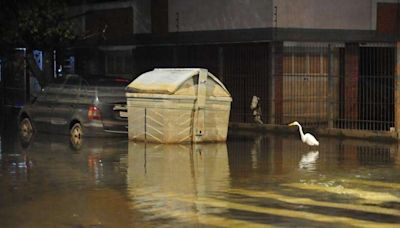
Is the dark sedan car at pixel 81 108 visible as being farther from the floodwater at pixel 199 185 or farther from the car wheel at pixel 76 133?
the floodwater at pixel 199 185

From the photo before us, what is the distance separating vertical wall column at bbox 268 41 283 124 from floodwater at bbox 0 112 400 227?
4512 millimetres

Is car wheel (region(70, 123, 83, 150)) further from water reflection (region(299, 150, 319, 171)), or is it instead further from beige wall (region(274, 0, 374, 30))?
beige wall (region(274, 0, 374, 30))

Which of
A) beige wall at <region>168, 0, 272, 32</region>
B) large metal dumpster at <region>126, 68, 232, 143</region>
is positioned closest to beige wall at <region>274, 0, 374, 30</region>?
beige wall at <region>168, 0, 272, 32</region>

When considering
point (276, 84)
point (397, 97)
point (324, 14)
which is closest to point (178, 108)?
point (397, 97)

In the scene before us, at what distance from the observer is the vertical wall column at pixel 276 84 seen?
2180 centimetres

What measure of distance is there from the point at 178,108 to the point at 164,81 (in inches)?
30.6

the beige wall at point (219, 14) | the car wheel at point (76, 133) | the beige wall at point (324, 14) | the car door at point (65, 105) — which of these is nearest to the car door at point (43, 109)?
the car door at point (65, 105)

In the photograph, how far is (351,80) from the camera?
74.3ft

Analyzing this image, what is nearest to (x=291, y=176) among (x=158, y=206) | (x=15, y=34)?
(x=158, y=206)

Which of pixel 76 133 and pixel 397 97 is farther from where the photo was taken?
pixel 76 133

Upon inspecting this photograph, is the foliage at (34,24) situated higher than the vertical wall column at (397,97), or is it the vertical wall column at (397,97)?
the foliage at (34,24)

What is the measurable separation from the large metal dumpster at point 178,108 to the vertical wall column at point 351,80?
228 inches

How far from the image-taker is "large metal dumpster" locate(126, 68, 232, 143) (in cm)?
1683

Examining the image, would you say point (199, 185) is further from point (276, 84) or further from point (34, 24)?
point (34, 24)
